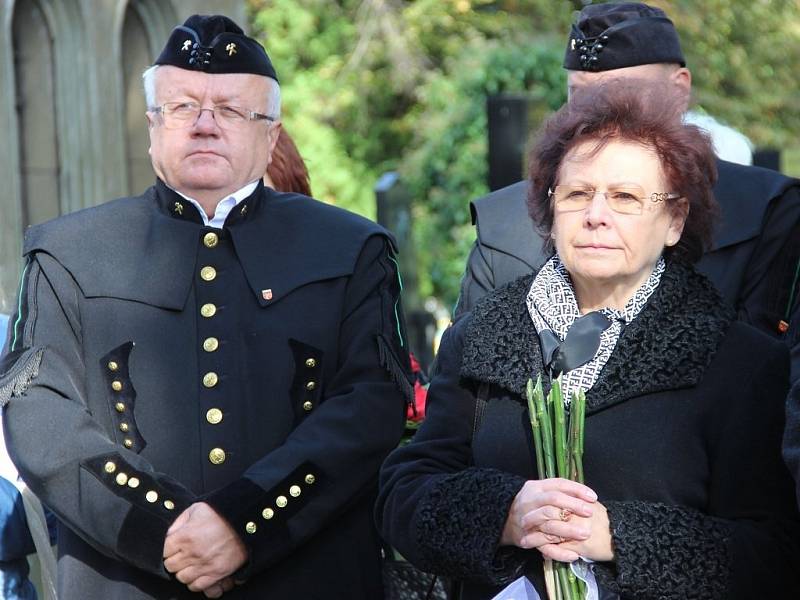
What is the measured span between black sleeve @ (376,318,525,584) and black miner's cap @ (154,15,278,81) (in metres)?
1.07

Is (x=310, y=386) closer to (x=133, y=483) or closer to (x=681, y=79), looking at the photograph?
(x=133, y=483)

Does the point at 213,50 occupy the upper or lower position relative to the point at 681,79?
upper

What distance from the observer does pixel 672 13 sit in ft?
70.3

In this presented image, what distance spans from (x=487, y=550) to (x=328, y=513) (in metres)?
0.71

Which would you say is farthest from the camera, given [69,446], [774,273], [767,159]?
[767,159]

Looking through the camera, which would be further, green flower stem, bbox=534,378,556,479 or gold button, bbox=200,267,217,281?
gold button, bbox=200,267,217,281

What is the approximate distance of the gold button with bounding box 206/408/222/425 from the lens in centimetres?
394

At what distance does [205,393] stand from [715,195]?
152 cm

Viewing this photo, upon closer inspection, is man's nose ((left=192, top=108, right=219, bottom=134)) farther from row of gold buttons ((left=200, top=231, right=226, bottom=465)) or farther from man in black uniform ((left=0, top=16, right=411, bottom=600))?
row of gold buttons ((left=200, top=231, right=226, bottom=465))

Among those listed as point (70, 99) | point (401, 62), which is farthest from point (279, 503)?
point (401, 62)

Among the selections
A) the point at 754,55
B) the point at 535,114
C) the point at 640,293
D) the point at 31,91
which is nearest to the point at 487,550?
the point at 640,293

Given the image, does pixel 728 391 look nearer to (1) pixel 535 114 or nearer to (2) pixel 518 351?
(2) pixel 518 351

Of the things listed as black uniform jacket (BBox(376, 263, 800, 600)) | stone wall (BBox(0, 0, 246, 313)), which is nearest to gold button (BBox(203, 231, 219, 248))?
black uniform jacket (BBox(376, 263, 800, 600))

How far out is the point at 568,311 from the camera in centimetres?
346
